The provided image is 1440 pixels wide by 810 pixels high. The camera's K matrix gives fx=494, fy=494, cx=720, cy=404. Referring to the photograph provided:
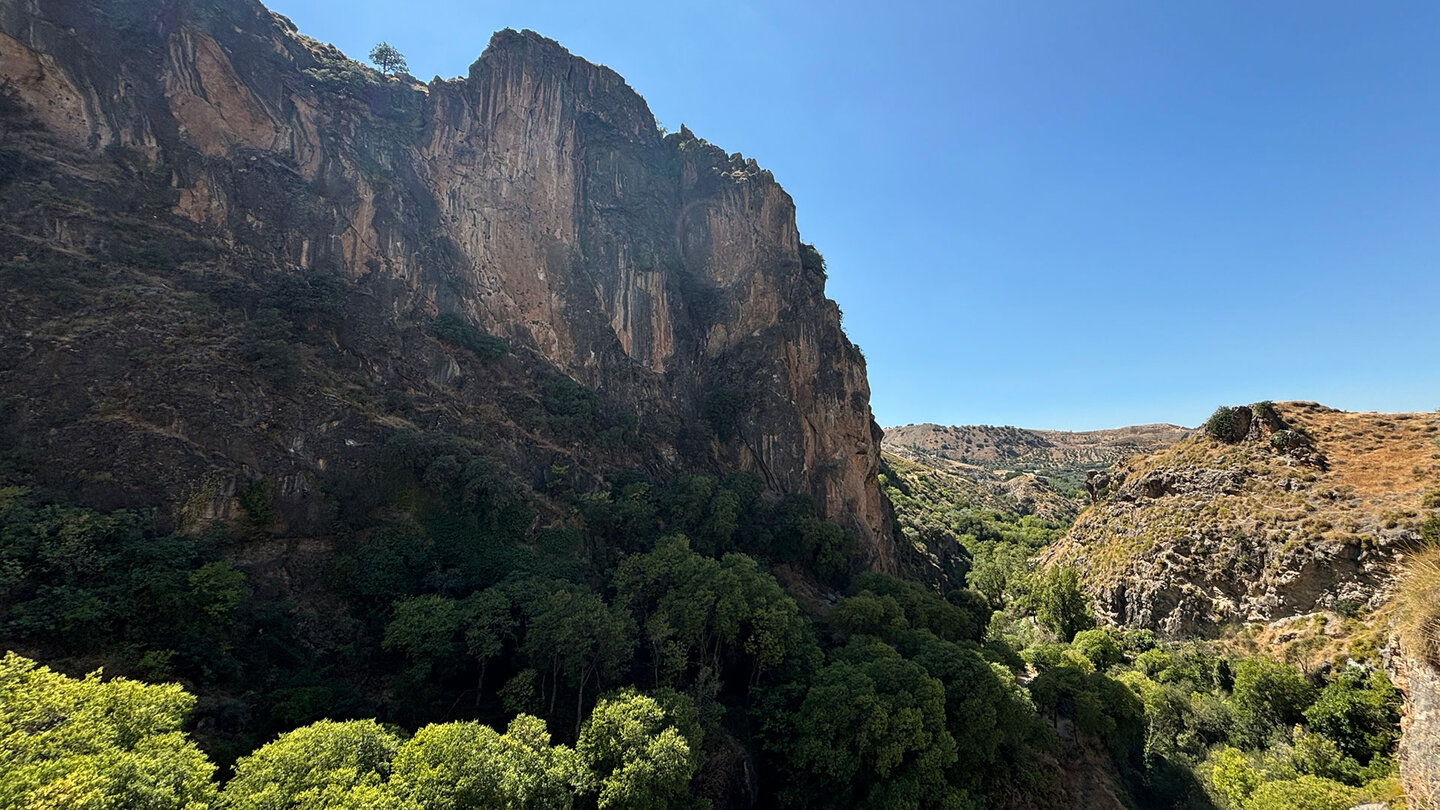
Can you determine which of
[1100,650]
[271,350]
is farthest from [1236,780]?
[271,350]

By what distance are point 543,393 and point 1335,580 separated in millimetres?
57553

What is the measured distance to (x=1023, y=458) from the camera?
18350 cm

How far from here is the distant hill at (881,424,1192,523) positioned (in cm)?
12138

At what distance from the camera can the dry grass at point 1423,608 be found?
448 inches

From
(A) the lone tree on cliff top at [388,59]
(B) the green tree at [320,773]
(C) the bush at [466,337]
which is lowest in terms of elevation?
(B) the green tree at [320,773]

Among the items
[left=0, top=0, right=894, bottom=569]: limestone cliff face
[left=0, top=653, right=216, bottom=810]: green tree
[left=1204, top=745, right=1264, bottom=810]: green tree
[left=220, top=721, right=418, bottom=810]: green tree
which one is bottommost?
[left=1204, top=745, right=1264, bottom=810]: green tree

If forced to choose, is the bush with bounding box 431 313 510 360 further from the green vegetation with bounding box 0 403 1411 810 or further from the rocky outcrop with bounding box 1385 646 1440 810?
the rocky outcrop with bounding box 1385 646 1440 810

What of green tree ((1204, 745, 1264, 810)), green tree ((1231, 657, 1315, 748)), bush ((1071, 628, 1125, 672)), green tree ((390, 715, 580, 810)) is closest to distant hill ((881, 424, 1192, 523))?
bush ((1071, 628, 1125, 672))

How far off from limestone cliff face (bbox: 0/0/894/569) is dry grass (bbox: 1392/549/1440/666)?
132 ft

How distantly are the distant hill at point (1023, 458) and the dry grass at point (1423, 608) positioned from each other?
10958cm

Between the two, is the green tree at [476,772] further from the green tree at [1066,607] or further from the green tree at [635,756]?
the green tree at [1066,607]

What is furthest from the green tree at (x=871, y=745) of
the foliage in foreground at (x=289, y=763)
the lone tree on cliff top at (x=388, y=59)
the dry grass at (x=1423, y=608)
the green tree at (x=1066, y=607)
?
the lone tree on cliff top at (x=388, y=59)

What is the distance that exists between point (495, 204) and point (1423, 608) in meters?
60.2

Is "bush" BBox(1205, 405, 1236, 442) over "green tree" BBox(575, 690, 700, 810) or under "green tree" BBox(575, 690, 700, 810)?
over
